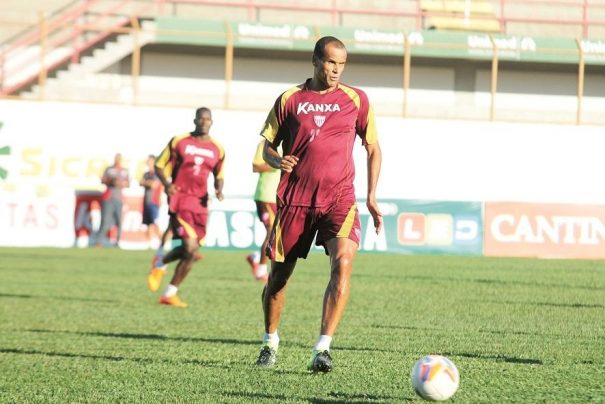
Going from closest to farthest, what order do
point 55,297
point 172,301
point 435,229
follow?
point 172,301 → point 55,297 → point 435,229

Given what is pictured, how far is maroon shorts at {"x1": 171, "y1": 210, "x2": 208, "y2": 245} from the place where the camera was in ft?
46.9

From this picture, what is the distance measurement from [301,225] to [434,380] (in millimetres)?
2089

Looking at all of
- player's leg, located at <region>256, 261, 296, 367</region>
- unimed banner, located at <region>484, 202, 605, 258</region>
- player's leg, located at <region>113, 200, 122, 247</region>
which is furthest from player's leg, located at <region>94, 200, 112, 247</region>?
player's leg, located at <region>256, 261, 296, 367</region>

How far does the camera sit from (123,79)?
33.6 m

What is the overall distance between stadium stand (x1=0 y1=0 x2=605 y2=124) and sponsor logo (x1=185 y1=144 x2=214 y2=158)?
57.3 feet

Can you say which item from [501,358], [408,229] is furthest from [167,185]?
[408,229]

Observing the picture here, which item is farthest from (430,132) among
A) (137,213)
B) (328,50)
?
(328,50)

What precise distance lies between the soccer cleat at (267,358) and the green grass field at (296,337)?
128 mm

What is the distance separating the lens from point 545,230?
2948 cm

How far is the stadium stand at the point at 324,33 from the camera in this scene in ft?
110

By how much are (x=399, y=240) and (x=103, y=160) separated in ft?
24.6

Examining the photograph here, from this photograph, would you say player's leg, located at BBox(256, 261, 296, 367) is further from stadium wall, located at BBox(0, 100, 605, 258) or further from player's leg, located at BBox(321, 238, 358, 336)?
stadium wall, located at BBox(0, 100, 605, 258)

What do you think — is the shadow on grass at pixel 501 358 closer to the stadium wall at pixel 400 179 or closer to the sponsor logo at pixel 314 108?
the sponsor logo at pixel 314 108

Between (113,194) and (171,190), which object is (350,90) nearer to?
(171,190)
